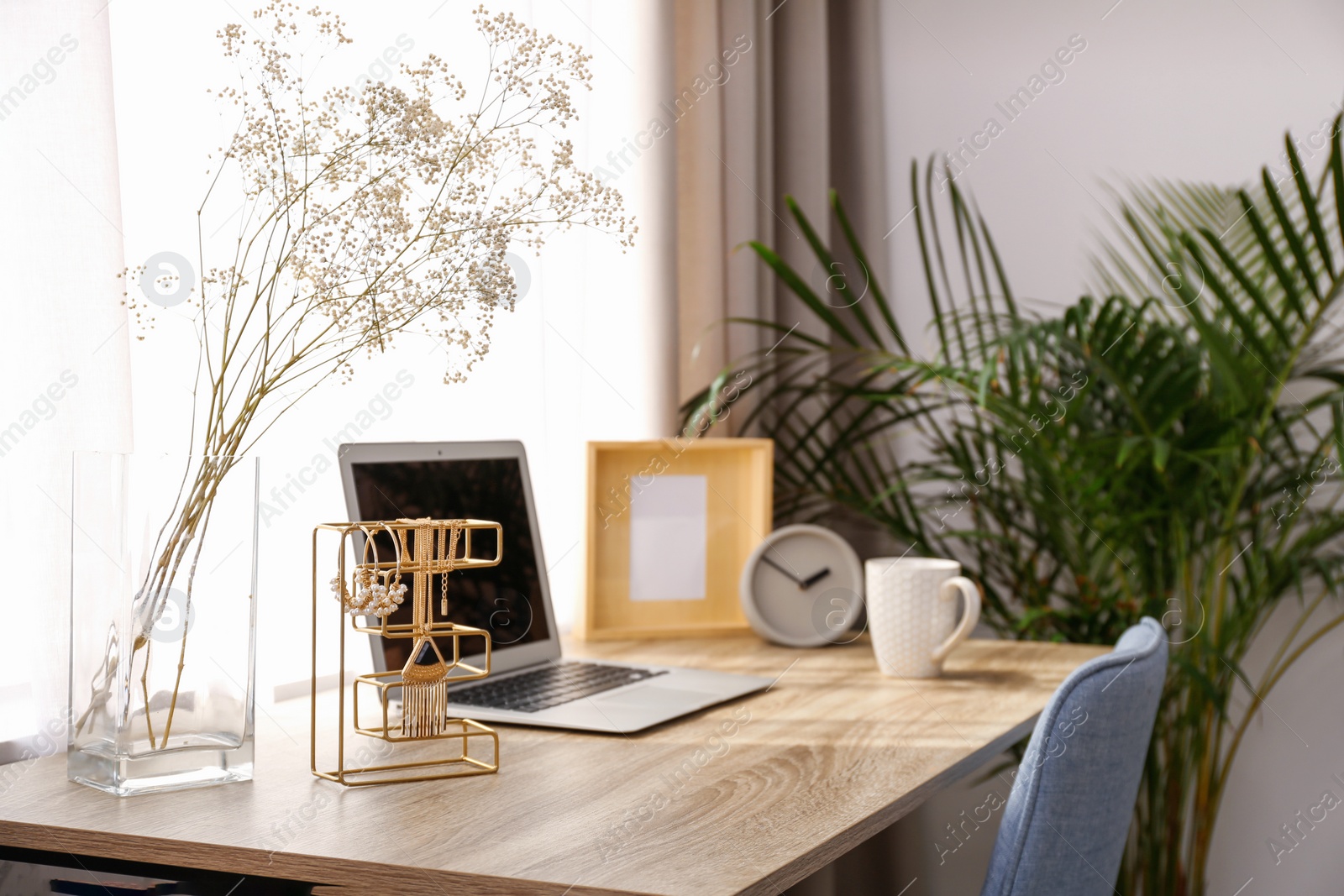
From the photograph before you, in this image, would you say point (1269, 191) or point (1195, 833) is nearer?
point (1269, 191)

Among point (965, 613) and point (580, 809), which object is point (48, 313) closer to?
point (580, 809)

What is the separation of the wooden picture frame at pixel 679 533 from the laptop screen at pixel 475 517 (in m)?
0.21

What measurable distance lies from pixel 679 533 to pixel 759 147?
763mm

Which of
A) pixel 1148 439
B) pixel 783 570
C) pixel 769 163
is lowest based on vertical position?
pixel 783 570

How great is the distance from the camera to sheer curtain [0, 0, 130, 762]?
3.40ft

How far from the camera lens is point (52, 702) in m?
1.07

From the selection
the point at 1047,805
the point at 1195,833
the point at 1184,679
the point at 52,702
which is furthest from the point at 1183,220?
the point at 52,702

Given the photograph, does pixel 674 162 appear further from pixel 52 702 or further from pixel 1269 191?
pixel 52 702

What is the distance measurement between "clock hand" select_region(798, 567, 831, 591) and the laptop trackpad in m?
0.40

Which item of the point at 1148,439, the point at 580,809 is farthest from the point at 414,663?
the point at 1148,439

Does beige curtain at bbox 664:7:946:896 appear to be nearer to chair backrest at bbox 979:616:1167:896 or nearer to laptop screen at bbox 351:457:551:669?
laptop screen at bbox 351:457:551:669

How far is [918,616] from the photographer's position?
134 centimetres

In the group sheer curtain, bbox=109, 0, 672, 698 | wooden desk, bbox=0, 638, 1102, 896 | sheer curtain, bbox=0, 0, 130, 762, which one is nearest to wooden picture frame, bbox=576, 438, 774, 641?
sheer curtain, bbox=109, 0, 672, 698

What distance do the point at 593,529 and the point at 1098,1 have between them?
132 centimetres
